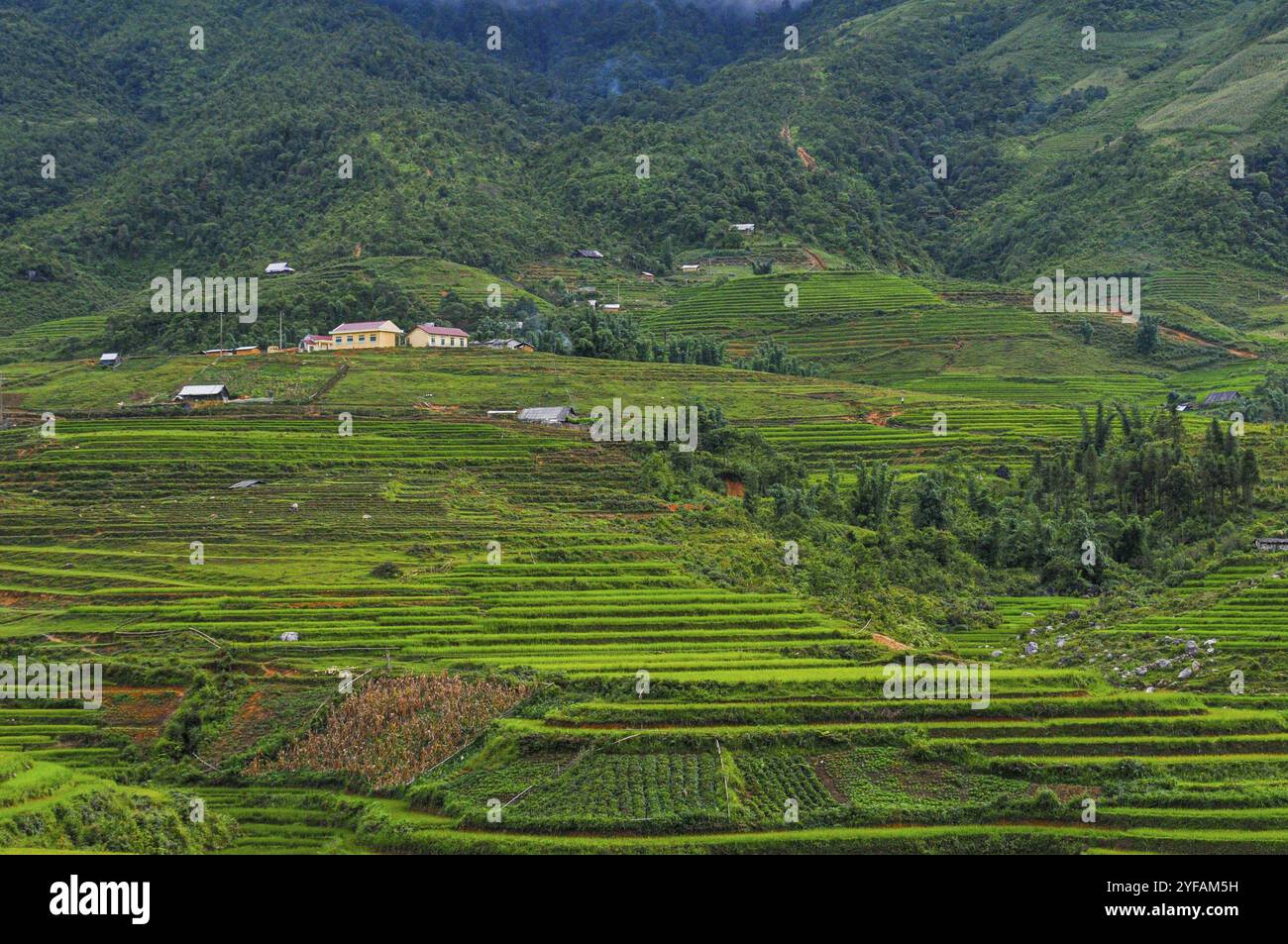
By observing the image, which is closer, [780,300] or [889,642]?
[889,642]

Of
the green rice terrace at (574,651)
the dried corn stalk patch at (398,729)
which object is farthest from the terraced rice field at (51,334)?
the dried corn stalk patch at (398,729)

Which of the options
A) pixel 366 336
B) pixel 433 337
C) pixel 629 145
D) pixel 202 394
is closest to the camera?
→ pixel 202 394

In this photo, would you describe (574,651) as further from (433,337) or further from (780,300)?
(780,300)

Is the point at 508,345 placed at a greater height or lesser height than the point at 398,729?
greater

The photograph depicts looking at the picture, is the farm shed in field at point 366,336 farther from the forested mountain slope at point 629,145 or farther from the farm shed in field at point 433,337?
the forested mountain slope at point 629,145

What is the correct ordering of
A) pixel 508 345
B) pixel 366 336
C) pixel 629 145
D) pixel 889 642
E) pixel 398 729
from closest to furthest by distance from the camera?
pixel 398 729, pixel 889 642, pixel 366 336, pixel 508 345, pixel 629 145

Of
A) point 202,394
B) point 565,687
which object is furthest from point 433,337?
point 565,687

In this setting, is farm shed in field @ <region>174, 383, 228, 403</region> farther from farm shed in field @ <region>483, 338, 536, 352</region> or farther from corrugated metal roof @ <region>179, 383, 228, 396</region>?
Answer: farm shed in field @ <region>483, 338, 536, 352</region>

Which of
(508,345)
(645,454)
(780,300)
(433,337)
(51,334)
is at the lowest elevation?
(645,454)
